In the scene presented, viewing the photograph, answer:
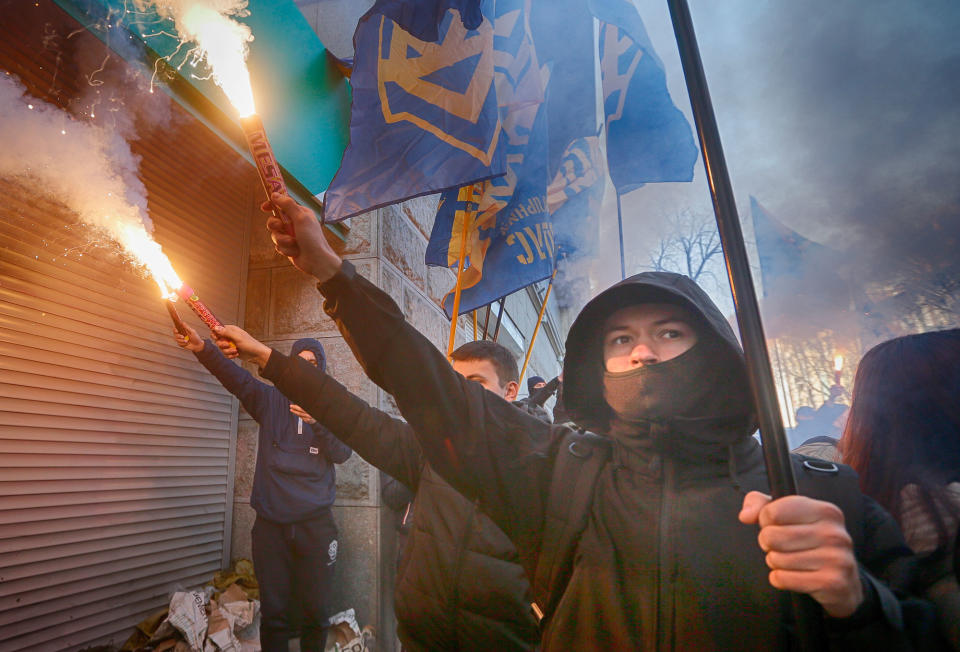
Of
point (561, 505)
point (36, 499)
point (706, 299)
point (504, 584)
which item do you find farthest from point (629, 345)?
point (36, 499)

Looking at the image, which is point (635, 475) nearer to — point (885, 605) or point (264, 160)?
point (885, 605)

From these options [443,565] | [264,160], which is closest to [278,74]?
[264,160]

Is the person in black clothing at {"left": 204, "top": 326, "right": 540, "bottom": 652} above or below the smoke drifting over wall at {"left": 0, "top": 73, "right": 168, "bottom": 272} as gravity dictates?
below

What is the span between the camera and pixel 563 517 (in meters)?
1.34

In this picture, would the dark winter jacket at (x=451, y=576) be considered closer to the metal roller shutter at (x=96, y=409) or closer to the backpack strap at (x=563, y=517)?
the backpack strap at (x=563, y=517)

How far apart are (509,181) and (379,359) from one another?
3.17 metres

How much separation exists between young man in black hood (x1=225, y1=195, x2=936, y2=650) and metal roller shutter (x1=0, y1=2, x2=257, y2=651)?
291cm

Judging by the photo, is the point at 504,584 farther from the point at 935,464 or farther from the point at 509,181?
the point at 509,181

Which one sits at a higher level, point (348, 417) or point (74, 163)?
point (74, 163)

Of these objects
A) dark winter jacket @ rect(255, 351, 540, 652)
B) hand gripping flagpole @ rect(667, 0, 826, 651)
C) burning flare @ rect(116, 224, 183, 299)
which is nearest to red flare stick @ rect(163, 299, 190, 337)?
burning flare @ rect(116, 224, 183, 299)

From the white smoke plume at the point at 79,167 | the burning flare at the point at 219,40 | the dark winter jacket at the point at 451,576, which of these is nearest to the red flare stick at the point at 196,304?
the white smoke plume at the point at 79,167

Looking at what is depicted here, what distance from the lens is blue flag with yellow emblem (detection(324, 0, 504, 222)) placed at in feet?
10.4

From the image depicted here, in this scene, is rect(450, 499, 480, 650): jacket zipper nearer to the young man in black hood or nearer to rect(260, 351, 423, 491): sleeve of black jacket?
rect(260, 351, 423, 491): sleeve of black jacket

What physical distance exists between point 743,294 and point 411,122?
114 inches
